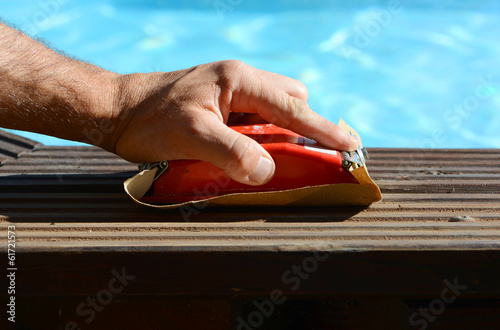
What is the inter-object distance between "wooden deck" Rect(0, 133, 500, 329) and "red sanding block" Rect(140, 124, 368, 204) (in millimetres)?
54

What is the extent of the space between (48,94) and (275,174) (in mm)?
616

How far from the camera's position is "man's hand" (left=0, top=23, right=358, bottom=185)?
121 cm

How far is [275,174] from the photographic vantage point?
1.25 meters

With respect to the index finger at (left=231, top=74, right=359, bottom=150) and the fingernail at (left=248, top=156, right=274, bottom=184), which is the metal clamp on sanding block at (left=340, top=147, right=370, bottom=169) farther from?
the fingernail at (left=248, top=156, right=274, bottom=184)

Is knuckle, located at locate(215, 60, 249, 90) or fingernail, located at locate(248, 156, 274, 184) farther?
knuckle, located at locate(215, 60, 249, 90)

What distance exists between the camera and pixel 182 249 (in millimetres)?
974

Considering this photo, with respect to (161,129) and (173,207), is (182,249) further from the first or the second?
(161,129)
